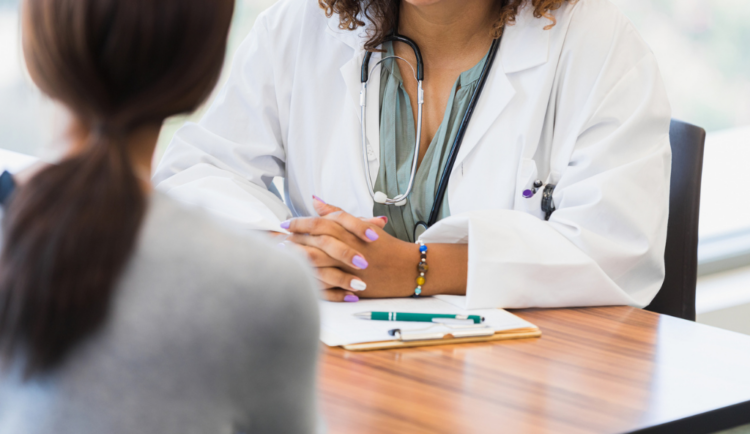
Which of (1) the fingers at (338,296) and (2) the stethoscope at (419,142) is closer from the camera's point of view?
(1) the fingers at (338,296)

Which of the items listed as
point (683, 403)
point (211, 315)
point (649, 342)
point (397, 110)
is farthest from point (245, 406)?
point (397, 110)

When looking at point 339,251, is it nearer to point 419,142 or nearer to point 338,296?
point 338,296

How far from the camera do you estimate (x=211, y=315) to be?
387mm

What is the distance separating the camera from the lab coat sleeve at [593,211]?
102 centimetres

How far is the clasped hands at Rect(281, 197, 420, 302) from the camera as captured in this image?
0.99m

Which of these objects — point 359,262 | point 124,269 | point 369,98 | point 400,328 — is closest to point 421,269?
point 359,262

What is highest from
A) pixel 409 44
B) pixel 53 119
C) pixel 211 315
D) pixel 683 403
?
pixel 409 44

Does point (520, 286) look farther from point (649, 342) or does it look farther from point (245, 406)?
point (245, 406)

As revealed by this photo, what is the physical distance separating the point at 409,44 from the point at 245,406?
108 cm

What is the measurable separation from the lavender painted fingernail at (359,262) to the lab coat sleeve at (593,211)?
0.15 metres

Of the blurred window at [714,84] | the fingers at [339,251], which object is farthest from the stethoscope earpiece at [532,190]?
the blurred window at [714,84]

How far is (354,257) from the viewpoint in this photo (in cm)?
100

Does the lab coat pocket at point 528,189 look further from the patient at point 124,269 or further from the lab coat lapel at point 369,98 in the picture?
the patient at point 124,269

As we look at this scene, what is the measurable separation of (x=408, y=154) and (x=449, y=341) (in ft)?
1.85
